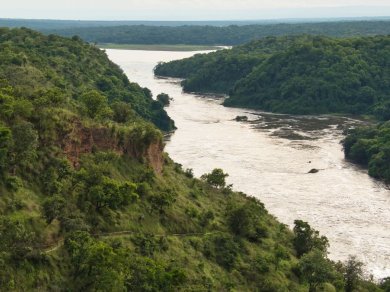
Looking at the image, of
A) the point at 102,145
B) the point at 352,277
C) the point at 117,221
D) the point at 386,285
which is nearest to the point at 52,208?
the point at 117,221

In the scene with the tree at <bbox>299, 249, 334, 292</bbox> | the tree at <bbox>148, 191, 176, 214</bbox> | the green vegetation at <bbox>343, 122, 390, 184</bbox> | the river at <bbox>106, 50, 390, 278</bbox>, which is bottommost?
the river at <bbox>106, 50, 390, 278</bbox>

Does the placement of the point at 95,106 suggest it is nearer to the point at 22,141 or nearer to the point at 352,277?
the point at 22,141

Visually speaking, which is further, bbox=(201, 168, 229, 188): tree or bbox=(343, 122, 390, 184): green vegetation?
bbox=(343, 122, 390, 184): green vegetation

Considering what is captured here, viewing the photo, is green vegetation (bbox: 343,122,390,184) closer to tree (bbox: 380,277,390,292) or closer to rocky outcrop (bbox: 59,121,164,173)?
tree (bbox: 380,277,390,292)

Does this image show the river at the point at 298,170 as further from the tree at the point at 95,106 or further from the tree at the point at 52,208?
the tree at the point at 52,208

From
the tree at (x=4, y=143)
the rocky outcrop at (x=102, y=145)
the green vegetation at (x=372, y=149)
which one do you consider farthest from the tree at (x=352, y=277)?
the green vegetation at (x=372, y=149)

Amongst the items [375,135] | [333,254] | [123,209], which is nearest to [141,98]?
[375,135]

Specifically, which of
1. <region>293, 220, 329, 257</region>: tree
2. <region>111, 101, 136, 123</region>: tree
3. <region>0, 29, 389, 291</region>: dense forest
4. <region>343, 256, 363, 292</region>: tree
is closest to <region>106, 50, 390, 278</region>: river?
<region>293, 220, 329, 257</region>: tree
